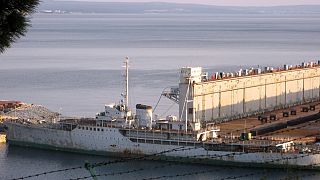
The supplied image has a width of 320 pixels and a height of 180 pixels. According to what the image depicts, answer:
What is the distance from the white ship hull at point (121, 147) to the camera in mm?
24734

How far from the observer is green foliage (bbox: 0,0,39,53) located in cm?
404

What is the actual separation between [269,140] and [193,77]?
5.77m

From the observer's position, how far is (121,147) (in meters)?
28.3

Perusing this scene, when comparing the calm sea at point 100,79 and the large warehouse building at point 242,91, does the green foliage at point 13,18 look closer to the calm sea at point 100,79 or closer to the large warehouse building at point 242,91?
the calm sea at point 100,79

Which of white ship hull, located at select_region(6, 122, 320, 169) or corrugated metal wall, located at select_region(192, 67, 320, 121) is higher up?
corrugated metal wall, located at select_region(192, 67, 320, 121)

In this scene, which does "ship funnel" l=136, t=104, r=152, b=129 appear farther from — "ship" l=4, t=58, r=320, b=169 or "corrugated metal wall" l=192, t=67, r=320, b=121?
"corrugated metal wall" l=192, t=67, r=320, b=121

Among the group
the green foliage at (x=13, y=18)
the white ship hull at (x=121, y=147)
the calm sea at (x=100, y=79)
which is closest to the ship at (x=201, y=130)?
the white ship hull at (x=121, y=147)

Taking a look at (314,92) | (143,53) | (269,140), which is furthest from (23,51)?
(269,140)

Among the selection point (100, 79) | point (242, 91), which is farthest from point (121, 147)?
point (100, 79)

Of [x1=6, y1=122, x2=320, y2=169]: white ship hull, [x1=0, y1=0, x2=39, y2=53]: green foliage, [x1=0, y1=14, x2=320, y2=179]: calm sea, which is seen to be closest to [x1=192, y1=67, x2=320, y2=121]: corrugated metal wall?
[x1=0, y1=14, x2=320, y2=179]: calm sea

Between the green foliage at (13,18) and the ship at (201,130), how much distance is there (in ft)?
60.0

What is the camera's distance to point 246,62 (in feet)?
223

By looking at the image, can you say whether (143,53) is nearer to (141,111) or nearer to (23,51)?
(23,51)

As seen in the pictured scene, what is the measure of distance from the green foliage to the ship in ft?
60.0
